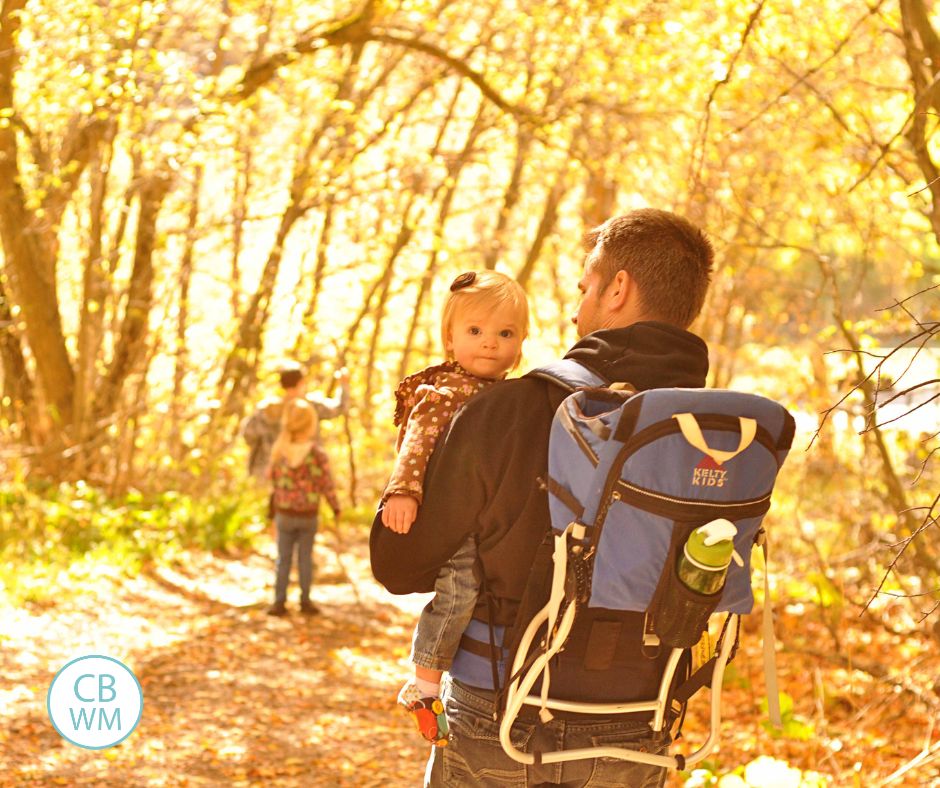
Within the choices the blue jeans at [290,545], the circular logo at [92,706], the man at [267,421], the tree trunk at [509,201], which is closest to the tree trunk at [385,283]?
the tree trunk at [509,201]

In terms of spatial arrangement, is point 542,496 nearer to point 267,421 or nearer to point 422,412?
point 422,412

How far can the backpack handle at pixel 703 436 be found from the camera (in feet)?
7.16

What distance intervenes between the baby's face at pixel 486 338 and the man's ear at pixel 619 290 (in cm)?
39

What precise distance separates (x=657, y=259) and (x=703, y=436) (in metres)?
0.41

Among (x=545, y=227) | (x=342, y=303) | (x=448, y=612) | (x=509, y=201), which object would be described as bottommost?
(x=448, y=612)

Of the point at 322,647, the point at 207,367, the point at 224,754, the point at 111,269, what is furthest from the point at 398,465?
the point at 207,367

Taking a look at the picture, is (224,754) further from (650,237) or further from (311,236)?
(311,236)

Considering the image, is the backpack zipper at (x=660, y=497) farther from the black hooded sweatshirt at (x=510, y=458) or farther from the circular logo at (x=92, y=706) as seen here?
the circular logo at (x=92, y=706)

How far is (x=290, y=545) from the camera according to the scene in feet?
27.1

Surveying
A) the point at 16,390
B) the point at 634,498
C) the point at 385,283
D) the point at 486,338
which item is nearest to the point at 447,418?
the point at 486,338

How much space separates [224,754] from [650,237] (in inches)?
176

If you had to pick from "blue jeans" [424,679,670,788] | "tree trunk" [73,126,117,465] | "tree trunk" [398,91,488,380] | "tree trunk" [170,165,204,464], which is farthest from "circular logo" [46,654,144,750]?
"tree trunk" [398,91,488,380]

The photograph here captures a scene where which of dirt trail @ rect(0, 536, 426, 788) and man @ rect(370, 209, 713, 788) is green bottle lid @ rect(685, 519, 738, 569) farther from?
dirt trail @ rect(0, 536, 426, 788)

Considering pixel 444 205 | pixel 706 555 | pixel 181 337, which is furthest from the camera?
pixel 444 205
